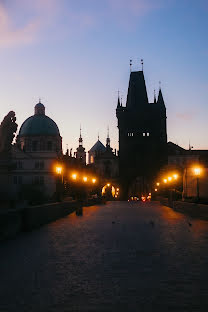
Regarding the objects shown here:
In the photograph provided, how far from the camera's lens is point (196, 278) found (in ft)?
28.3

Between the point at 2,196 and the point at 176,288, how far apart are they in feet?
48.8

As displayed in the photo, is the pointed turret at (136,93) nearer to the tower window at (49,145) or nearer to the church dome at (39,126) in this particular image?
the church dome at (39,126)

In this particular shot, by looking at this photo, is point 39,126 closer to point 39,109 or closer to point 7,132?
point 39,109

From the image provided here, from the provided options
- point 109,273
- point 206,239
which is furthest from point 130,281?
point 206,239

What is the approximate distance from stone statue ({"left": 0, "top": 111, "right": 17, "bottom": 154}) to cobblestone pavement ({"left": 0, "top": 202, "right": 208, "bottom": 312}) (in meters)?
8.58

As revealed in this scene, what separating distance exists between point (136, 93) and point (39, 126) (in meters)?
25.1

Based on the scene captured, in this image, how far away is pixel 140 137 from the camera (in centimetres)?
10538

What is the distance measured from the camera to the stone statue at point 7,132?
2280 centimetres

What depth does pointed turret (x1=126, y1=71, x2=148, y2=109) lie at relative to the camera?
4173 inches

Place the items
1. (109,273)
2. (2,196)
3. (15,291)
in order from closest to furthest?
(15,291), (109,273), (2,196)

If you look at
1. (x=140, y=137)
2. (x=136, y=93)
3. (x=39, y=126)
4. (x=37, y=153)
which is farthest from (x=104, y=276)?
(x=39, y=126)

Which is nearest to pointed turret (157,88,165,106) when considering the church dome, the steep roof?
the church dome

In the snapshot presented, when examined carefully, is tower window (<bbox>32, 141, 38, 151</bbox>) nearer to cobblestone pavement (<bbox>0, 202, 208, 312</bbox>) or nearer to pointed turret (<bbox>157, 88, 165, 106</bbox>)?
pointed turret (<bbox>157, 88, 165, 106</bbox>)

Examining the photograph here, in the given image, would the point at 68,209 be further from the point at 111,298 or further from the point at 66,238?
the point at 111,298
